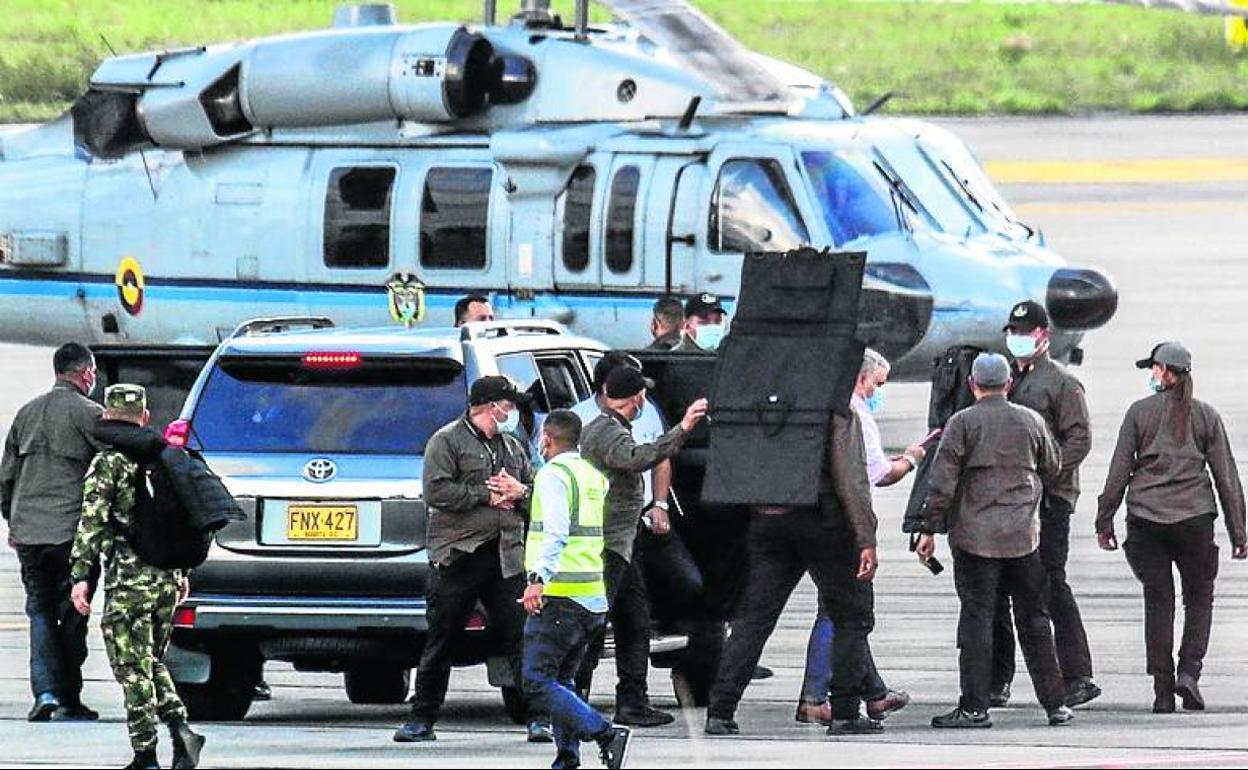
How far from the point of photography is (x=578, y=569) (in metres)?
11.6

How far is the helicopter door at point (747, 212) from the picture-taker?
21547 mm

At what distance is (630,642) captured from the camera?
12844 millimetres

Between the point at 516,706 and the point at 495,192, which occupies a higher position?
the point at 495,192

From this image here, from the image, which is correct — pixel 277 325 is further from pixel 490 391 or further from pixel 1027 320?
Answer: pixel 1027 320

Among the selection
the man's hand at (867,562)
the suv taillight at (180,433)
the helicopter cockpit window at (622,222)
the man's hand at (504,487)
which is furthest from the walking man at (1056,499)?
the helicopter cockpit window at (622,222)

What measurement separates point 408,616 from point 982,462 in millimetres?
2423

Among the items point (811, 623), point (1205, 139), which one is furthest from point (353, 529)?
point (1205, 139)

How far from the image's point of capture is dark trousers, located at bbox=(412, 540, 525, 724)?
1216 cm

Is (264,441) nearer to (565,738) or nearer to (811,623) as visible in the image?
(565,738)

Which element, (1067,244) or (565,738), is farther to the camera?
(1067,244)

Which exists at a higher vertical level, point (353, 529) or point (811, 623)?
point (353, 529)

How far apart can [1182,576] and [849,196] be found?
26.9ft

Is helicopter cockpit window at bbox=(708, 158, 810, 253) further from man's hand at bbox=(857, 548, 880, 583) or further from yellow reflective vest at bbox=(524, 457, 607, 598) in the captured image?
yellow reflective vest at bbox=(524, 457, 607, 598)

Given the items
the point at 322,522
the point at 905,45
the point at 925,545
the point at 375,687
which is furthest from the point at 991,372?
the point at 905,45
